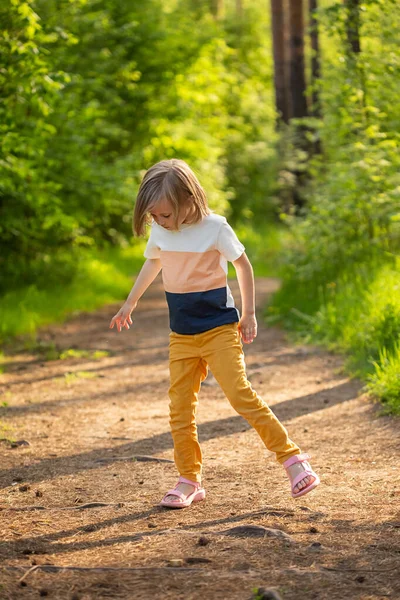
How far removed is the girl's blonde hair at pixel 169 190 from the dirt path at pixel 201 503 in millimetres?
1532

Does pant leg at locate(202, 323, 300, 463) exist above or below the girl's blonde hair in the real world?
below

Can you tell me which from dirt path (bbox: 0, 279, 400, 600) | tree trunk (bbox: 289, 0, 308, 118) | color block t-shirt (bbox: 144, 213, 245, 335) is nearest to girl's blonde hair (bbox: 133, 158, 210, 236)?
color block t-shirt (bbox: 144, 213, 245, 335)

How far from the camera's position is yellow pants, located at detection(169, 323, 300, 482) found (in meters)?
4.44

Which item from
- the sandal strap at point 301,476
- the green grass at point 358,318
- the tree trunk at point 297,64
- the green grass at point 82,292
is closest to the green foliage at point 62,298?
the green grass at point 82,292

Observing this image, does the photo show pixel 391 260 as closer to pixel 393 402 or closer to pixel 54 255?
pixel 393 402

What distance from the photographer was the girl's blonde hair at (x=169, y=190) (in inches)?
168

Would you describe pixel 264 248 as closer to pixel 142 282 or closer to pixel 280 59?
pixel 280 59

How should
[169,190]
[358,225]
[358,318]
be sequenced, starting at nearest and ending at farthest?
1. [169,190]
2. [358,318]
3. [358,225]

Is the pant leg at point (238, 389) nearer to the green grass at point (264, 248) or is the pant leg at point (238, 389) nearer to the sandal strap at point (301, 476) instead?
the sandal strap at point (301, 476)

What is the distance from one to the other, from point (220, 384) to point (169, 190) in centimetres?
103

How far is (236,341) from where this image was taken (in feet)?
14.8

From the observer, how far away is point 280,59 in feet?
75.8

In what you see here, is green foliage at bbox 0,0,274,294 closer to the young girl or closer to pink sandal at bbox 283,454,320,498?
the young girl

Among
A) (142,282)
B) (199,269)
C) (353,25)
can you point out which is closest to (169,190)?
(199,269)
